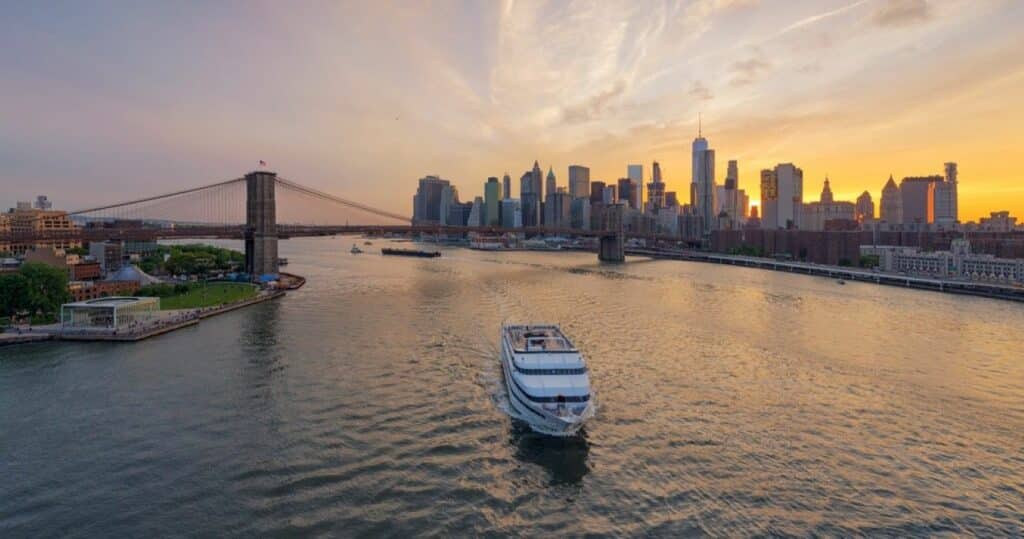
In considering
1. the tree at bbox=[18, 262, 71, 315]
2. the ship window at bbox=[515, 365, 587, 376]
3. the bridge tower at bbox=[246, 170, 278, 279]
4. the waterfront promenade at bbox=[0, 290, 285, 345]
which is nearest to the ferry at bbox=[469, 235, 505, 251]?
the bridge tower at bbox=[246, 170, 278, 279]

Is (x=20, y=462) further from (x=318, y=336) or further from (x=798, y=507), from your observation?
(x=798, y=507)

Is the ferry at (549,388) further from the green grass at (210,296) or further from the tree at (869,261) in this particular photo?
the tree at (869,261)

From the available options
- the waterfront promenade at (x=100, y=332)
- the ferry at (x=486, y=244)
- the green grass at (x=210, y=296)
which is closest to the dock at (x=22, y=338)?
the waterfront promenade at (x=100, y=332)

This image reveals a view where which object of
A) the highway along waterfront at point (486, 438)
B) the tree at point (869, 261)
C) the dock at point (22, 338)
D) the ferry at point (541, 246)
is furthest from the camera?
the ferry at point (541, 246)

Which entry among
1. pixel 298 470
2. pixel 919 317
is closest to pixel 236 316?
pixel 298 470

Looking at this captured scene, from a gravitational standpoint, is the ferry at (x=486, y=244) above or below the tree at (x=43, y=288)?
above

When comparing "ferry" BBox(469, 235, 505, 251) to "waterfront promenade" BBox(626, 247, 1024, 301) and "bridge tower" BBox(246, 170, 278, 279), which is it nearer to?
"waterfront promenade" BBox(626, 247, 1024, 301)
